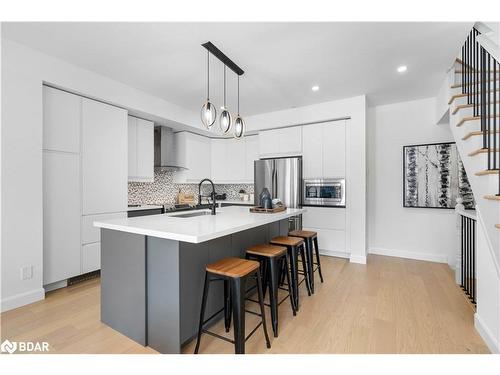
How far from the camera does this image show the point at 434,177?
3.80m

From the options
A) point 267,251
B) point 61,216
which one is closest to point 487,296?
point 267,251

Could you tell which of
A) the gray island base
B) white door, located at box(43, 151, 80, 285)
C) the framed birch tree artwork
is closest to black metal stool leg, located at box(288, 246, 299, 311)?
the gray island base

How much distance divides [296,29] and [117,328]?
2.95 m

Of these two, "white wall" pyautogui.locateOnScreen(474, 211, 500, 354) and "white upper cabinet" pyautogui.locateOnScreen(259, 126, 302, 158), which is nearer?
"white wall" pyautogui.locateOnScreen(474, 211, 500, 354)

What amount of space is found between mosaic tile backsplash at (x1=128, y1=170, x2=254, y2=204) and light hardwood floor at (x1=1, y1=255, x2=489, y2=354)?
1.63m

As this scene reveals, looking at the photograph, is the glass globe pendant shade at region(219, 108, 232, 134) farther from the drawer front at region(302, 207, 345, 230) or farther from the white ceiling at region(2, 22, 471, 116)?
the drawer front at region(302, 207, 345, 230)

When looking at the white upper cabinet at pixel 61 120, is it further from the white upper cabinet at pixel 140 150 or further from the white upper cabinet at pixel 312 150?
the white upper cabinet at pixel 312 150

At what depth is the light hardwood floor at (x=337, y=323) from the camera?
1.78 meters

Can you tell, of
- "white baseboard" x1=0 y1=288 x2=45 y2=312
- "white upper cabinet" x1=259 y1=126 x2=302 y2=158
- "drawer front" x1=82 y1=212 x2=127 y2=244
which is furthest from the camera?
"white upper cabinet" x1=259 y1=126 x2=302 y2=158

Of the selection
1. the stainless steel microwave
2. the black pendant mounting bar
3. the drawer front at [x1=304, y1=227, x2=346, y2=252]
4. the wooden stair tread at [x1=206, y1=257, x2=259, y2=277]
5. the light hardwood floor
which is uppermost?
the black pendant mounting bar

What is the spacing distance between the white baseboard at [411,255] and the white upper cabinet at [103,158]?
4.19 m

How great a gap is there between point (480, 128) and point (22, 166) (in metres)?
4.24

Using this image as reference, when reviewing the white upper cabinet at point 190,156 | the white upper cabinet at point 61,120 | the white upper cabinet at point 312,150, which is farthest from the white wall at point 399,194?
the white upper cabinet at point 61,120

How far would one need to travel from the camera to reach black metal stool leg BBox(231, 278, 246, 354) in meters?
1.54
